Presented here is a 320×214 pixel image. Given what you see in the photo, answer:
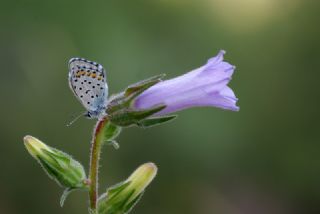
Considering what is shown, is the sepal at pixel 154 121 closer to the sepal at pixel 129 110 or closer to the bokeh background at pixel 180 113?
the sepal at pixel 129 110

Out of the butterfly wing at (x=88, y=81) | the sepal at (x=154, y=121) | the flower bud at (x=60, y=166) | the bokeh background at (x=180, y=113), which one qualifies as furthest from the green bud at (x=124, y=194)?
the bokeh background at (x=180, y=113)

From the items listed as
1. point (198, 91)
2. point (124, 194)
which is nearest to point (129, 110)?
point (198, 91)

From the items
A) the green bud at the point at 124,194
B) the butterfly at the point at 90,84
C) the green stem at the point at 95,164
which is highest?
the butterfly at the point at 90,84

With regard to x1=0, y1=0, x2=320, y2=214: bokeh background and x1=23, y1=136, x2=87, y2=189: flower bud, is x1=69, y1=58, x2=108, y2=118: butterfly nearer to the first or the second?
x1=23, y1=136, x2=87, y2=189: flower bud

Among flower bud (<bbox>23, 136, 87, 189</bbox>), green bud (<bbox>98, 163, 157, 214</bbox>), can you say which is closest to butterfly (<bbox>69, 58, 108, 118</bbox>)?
flower bud (<bbox>23, 136, 87, 189</bbox>)

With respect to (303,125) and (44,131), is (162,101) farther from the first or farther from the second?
(303,125)

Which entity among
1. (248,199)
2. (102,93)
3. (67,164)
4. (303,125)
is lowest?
(248,199)

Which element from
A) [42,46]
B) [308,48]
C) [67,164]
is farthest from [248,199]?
[67,164]
